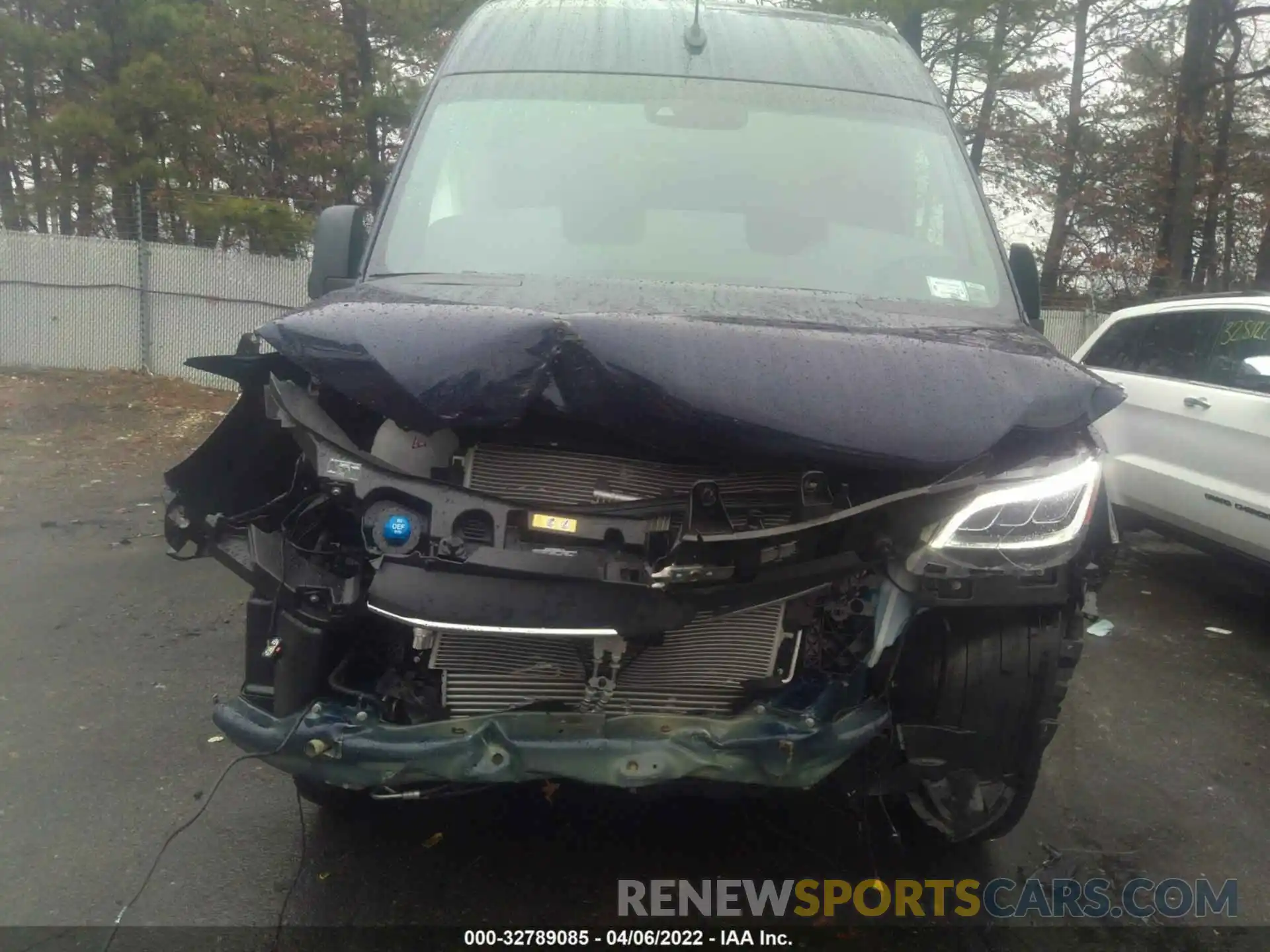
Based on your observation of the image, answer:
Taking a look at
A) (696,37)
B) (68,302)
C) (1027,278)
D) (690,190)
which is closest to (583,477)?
(690,190)

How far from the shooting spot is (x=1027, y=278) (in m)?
3.92

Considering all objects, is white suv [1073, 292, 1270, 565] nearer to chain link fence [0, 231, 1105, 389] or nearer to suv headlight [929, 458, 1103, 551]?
suv headlight [929, 458, 1103, 551]

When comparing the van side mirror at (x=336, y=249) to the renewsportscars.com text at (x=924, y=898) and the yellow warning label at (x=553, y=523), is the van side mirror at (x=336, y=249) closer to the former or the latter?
the yellow warning label at (x=553, y=523)

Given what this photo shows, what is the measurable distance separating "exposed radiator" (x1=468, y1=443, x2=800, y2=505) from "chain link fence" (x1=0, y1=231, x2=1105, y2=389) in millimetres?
12470

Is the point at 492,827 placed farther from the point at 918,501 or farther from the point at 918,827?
the point at 918,501

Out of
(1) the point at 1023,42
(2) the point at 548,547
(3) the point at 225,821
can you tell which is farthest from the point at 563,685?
(1) the point at 1023,42

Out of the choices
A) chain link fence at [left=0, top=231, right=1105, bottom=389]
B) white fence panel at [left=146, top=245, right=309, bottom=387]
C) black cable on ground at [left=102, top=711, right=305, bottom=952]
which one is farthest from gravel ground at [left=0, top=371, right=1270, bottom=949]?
chain link fence at [left=0, top=231, right=1105, bottom=389]

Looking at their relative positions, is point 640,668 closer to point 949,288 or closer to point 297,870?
point 297,870

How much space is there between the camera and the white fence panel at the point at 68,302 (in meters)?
15.2

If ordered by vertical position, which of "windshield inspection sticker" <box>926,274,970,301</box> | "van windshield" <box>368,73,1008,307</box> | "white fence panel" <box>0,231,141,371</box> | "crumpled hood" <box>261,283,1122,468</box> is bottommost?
"white fence panel" <box>0,231,141,371</box>

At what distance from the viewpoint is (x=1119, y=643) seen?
5906mm

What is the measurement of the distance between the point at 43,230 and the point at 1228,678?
2002 cm

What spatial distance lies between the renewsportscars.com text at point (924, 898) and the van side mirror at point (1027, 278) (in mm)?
1771

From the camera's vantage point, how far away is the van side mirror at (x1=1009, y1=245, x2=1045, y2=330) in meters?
3.82
